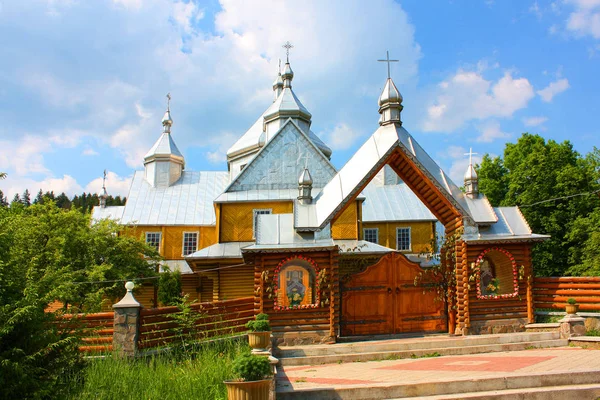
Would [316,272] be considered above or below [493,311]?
above

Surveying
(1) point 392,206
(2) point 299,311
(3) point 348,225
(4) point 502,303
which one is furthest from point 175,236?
(4) point 502,303

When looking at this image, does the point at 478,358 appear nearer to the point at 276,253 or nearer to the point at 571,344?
the point at 571,344

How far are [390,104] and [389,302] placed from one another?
5.56 meters

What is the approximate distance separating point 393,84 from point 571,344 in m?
8.12

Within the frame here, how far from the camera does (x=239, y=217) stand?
22.5 meters

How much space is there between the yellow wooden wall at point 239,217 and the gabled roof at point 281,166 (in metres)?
0.89

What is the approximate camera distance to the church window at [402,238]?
2678cm

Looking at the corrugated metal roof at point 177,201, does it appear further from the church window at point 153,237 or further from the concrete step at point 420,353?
the concrete step at point 420,353

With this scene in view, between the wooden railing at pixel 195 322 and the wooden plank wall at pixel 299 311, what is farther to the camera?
the wooden plank wall at pixel 299 311

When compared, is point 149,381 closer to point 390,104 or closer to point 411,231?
point 390,104

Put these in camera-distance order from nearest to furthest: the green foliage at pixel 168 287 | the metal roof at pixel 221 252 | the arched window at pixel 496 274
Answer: the arched window at pixel 496 274 < the metal roof at pixel 221 252 < the green foliage at pixel 168 287

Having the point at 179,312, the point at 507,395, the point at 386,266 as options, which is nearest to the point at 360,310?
the point at 386,266

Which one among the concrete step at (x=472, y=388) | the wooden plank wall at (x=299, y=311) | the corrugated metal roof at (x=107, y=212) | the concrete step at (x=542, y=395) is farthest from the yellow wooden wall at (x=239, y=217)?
the concrete step at (x=542, y=395)

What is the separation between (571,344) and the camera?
1138 centimetres
